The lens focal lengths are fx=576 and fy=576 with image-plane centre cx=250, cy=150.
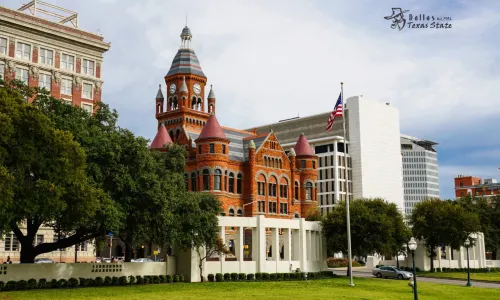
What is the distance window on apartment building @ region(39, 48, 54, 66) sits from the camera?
6900cm

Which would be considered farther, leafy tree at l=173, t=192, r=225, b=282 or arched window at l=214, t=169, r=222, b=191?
arched window at l=214, t=169, r=222, b=191

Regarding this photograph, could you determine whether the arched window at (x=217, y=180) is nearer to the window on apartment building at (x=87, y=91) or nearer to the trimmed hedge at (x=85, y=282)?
the window on apartment building at (x=87, y=91)

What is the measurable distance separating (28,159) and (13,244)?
34352mm

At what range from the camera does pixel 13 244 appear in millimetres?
62969

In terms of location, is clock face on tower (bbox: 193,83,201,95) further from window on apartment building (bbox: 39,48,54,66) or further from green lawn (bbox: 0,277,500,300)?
green lawn (bbox: 0,277,500,300)

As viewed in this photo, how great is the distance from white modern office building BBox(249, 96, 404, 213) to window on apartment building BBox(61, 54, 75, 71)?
81.4 m

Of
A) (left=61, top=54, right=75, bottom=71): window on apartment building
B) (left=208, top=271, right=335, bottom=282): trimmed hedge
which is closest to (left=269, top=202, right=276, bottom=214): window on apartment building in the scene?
(left=61, top=54, right=75, bottom=71): window on apartment building

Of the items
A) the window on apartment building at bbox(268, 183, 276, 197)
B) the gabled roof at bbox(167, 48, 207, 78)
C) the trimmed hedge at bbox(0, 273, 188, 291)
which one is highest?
the gabled roof at bbox(167, 48, 207, 78)

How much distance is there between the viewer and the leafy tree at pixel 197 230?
43656mm

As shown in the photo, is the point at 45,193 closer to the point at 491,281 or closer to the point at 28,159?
the point at 28,159

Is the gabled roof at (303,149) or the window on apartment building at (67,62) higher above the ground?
the window on apartment building at (67,62)

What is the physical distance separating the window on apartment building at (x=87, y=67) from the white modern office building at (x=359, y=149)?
78.7 metres

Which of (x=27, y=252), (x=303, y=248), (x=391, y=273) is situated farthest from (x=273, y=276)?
(x=27, y=252)

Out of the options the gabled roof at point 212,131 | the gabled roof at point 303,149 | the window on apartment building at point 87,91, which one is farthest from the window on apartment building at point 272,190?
the window on apartment building at point 87,91
